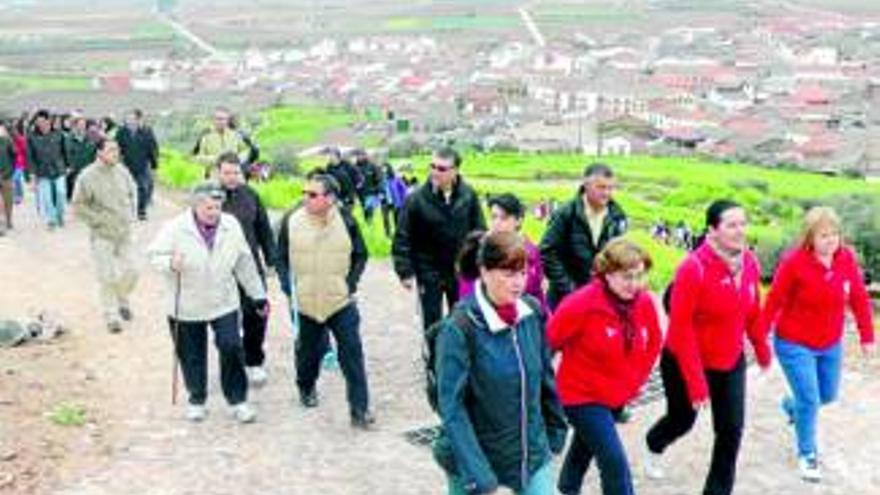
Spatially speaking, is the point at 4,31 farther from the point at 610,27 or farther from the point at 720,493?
the point at 720,493

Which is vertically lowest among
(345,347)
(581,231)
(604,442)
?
(345,347)

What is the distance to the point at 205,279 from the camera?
27.9ft

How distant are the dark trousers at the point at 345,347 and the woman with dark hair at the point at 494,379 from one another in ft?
10.8

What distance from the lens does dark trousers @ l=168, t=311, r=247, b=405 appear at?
8594 mm

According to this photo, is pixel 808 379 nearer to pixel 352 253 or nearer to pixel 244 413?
pixel 352 253

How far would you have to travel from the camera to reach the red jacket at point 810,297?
294 inches

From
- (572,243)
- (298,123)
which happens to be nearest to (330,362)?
(572,243)

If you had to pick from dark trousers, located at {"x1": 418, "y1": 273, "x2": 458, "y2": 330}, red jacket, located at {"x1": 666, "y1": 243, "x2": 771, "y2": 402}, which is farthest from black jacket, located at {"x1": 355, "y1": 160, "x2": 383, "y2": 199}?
red jacket, located at {"x1": 666, "y1": 243, "x2": 771, "y2": 402}

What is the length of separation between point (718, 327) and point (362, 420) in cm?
287

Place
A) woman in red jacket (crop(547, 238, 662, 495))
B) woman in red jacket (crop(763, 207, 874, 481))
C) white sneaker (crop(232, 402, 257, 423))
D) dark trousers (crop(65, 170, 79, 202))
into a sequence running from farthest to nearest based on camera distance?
dark trousers (crop(65, 170, 79, 202))
white sneaker (crop(232, 402, 257, 423))
woman in red jacket (crop(763, 207, 874, 481))
woman in red jacket (crop(547, 238, 662, 495))

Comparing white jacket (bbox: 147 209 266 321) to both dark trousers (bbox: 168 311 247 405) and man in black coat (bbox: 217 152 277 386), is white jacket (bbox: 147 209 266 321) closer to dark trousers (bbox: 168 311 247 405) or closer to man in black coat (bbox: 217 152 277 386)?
dark trousers (bbox: 168 311 247 405)

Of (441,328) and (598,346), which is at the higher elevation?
(441,328)

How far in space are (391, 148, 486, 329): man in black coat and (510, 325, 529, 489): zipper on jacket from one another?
148 inches

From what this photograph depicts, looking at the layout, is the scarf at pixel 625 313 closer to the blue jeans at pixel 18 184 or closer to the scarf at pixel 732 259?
the scarf at pixel 732 259
